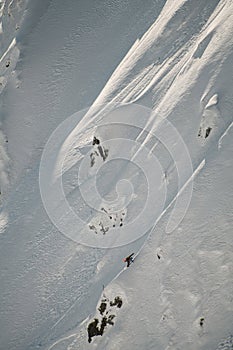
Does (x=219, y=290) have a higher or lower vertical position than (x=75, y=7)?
lower

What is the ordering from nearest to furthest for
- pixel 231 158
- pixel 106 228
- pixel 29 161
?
1. pixel 231 158
2. pixel 106 228
3. pixel 29 161

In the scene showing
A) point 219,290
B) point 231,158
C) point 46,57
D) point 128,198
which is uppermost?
point 46,57

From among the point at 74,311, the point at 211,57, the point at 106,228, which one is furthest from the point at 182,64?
the point at 74,311

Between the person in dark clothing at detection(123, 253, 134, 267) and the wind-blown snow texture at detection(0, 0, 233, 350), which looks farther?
the person in dark clothing at detection(123, 253, 134, 267)

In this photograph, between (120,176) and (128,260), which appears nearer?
(128,260)

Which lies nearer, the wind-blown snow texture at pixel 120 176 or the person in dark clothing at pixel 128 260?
the wind-blown snow texture at pixel 120 176

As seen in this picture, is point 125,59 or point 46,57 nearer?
point 125,59

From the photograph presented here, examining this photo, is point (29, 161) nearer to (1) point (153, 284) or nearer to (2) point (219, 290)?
(1) point (153, 284)

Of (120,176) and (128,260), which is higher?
(120,176)
